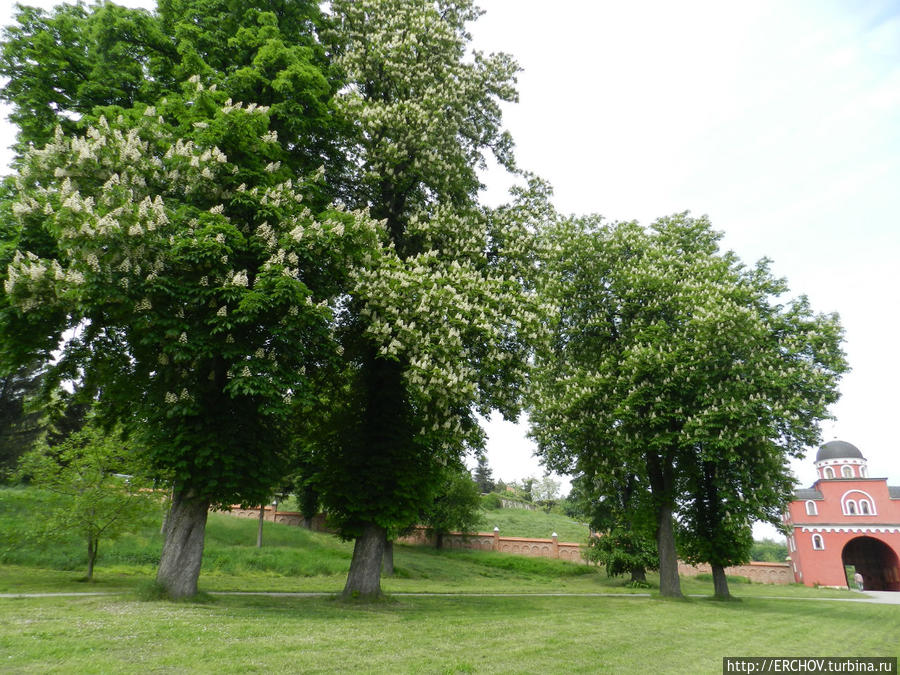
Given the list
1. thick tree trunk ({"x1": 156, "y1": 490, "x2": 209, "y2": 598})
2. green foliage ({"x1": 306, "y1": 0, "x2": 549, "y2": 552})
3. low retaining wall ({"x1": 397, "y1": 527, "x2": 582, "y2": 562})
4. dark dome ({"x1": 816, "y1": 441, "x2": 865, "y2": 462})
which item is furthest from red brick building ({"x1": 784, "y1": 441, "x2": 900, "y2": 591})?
thick tree trunk ({"x1": 156, "y1": 490, "x2": 209, "y2": 598})

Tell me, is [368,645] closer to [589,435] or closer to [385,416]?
[385,416]

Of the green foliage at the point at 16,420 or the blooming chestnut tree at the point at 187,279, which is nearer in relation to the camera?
the blooming chestnut tree at the point at 187,279

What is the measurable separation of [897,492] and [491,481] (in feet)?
201

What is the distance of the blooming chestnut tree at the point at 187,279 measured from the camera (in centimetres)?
1125

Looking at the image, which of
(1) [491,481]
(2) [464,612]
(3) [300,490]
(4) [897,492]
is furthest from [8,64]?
(1) [491,481]

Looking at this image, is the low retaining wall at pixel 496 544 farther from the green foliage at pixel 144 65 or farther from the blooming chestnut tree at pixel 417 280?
the green foliage at pixel 144 65

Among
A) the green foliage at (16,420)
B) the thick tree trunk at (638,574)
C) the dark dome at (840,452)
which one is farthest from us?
the dark dome at (840,452)

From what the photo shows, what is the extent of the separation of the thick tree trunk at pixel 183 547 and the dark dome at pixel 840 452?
69.2m

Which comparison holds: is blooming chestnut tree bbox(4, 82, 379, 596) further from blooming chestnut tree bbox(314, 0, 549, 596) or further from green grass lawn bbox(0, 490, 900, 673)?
green grass lawn bbox(0, 490, 900, 673)

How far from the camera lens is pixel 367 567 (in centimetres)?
1611

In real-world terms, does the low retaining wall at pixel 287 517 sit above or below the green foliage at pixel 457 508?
below

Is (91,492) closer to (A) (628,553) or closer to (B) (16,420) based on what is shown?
(B) (16,420)

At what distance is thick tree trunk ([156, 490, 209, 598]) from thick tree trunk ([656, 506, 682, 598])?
19177mm

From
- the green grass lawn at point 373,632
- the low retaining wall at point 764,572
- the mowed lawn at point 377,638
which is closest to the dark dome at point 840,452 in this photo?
the low retaining wall at point 764,572
